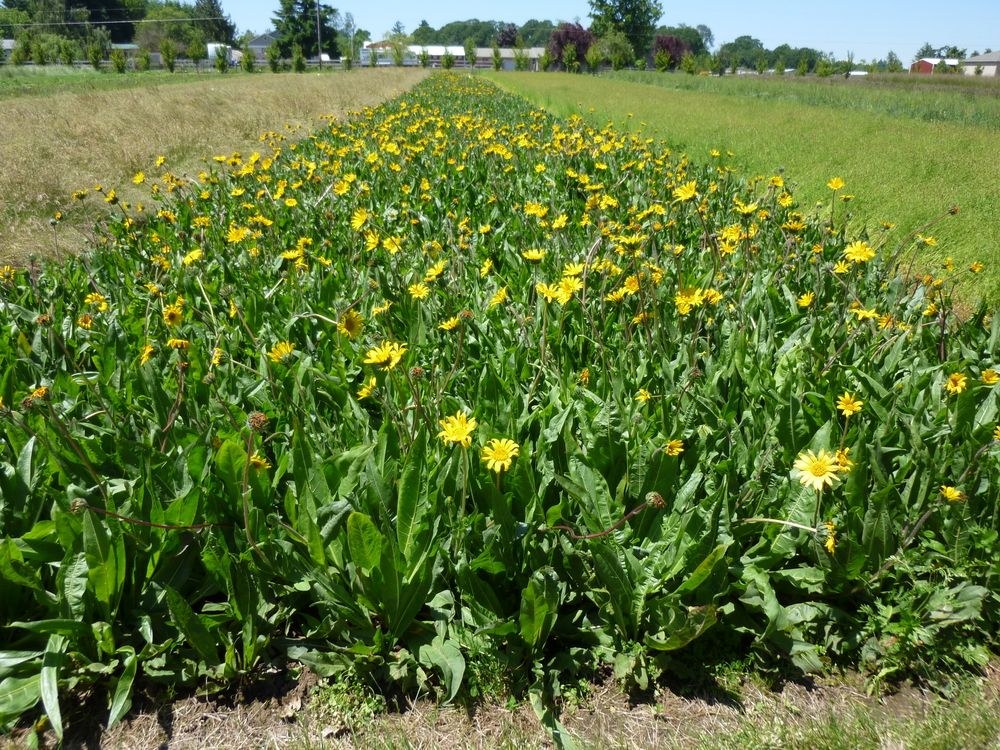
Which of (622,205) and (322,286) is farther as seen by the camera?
(622,205)

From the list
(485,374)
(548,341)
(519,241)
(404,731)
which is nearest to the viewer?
(404,731)

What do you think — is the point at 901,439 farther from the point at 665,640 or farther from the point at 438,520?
the point at 438,520

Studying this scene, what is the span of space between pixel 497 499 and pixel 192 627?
838 millimetres

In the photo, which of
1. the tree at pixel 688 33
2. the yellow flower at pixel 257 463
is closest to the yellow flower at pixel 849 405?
the yellow flower at pixel 257 463

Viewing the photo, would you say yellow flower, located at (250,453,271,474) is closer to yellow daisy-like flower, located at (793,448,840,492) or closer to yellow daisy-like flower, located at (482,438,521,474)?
yellow daisy-like flower, located at (482,438,521,474)

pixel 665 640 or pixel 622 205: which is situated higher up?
pixel 622 205

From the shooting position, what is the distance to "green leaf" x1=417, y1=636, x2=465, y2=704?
1.63 meters

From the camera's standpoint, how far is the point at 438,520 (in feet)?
6.07

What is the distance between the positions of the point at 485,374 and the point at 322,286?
4.97 ft

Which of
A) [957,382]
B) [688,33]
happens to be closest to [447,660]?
[957,382]

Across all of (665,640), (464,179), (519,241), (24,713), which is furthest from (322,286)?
(464,179)

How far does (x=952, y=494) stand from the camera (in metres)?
1.81

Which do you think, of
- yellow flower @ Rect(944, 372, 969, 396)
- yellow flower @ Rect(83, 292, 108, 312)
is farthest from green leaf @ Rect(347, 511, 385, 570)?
yellow flower @ Rect(83, 292, 108, 312)

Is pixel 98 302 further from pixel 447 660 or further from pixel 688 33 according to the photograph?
pixel 688 33
